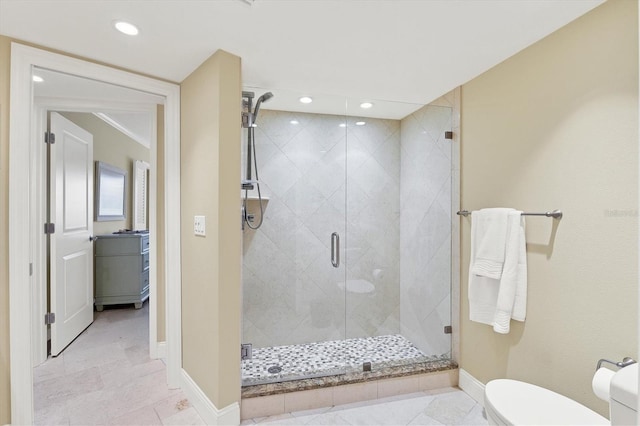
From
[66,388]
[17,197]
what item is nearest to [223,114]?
[17,197]

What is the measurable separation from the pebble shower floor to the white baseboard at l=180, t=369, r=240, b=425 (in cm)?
18

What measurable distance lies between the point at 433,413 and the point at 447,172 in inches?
64.5

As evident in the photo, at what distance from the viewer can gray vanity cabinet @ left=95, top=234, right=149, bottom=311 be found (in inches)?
156

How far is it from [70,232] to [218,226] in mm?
2004

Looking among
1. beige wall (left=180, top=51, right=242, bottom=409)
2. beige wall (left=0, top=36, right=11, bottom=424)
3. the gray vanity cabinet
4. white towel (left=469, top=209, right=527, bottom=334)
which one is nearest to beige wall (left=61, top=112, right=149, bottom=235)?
the gray vanity cabinet

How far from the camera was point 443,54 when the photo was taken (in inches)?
77.6

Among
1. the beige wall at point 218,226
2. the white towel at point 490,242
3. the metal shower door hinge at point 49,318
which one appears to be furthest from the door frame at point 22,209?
the white towel at point 490,242

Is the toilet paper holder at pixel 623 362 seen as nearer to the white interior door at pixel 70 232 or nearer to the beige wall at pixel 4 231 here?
the beige wall at pixel 4 231

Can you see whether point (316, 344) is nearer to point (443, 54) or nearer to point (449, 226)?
point (449, 226)

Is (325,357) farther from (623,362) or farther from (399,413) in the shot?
(623,362)

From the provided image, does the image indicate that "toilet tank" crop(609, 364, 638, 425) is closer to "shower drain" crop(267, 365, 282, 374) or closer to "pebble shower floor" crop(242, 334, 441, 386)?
"pebble shower floor" crop(242, 334, 441, 386)

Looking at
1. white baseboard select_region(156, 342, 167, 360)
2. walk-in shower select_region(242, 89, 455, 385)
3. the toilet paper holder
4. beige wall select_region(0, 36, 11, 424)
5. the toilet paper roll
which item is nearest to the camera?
the toilet paper roll

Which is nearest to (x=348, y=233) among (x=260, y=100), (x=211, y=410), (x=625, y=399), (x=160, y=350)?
(x=260, y=100)

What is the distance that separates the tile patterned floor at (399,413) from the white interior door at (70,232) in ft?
6.64
